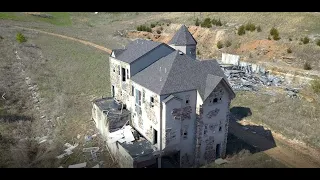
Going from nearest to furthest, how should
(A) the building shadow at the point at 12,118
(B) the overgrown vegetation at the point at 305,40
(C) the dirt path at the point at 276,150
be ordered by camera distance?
(C) the dirt path at the point at 276,150
(A) the building shadow at the point at 12,118
(B) the overgrown vegetation at the point at 305,40

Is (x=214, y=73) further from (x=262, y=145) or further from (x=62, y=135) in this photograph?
(x=62, y=135)

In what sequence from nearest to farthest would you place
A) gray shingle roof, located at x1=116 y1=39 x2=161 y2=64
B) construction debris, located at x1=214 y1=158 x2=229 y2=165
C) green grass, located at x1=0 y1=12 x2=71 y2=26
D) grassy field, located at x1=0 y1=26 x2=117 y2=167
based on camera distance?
construction debris, located at x1=214 y1=158 x2=229 y2=165
grassy field, located at x1=0 y1=26 x2=117 y2=167
gray shingle roof, located at x1=116 y1=39 x2=161 y2=64
green grass, located at x1=0 y1=12 x2=71 y2=26

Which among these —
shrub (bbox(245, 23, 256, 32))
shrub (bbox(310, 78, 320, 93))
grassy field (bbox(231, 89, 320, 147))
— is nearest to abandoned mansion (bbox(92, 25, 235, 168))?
grassy field (bbox(231, 89, 320, 147))

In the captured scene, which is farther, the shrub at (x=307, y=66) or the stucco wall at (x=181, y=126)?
the shrub at (x=307, y=66)

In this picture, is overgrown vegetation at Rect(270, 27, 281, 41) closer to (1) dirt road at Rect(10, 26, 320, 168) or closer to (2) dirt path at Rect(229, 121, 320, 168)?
(1) dirt road at Rect(10, 26, 320, 168)

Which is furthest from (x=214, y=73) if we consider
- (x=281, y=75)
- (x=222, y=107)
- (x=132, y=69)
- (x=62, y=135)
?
(x=281, y=75)

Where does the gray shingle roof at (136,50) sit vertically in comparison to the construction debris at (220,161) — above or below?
above

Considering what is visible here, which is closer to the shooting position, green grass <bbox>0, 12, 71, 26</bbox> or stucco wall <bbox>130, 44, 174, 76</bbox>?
stucco wall <bbox>130, 44, 174, 76</bbox>

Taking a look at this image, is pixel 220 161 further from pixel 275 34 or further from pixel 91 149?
pixel 275 34

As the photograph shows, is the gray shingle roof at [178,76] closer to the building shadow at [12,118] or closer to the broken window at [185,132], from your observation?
the broken window at [185,132]

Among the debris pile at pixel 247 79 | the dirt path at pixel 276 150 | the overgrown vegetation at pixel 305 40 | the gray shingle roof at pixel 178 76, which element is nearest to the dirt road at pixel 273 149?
the dirt path at pixel 276 150
